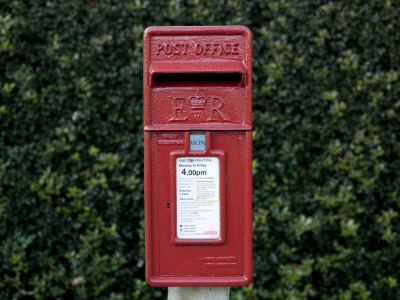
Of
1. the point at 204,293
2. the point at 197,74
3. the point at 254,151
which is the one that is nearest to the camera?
the point at 197,74

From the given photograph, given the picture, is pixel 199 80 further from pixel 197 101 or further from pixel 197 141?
pixel 197 141

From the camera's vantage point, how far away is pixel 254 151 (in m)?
3.30

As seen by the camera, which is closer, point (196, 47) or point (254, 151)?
point (196, 47)

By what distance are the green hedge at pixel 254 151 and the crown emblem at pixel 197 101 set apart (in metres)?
1.40

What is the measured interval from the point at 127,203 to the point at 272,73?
4.54 ft

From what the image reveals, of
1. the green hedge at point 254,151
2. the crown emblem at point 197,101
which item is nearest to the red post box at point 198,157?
the crown emblem at point 197,101

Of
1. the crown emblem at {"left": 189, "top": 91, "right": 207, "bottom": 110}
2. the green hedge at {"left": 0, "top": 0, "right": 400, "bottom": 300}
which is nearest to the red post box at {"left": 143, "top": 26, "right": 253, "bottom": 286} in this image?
the crown emblem at {"left": 189, "top": 91, "right": 207, "bottom": 110}

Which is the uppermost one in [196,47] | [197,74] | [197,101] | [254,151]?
[196,47]

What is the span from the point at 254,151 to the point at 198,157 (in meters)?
1.43

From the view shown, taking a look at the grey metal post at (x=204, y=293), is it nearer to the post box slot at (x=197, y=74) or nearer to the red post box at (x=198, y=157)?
the red post box at (x=198, y=157)

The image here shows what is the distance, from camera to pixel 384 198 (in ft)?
11.0

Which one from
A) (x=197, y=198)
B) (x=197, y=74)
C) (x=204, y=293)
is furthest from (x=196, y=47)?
(x=204, y=293)

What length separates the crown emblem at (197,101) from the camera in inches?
75.3

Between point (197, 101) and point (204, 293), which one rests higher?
point (197, 101)
